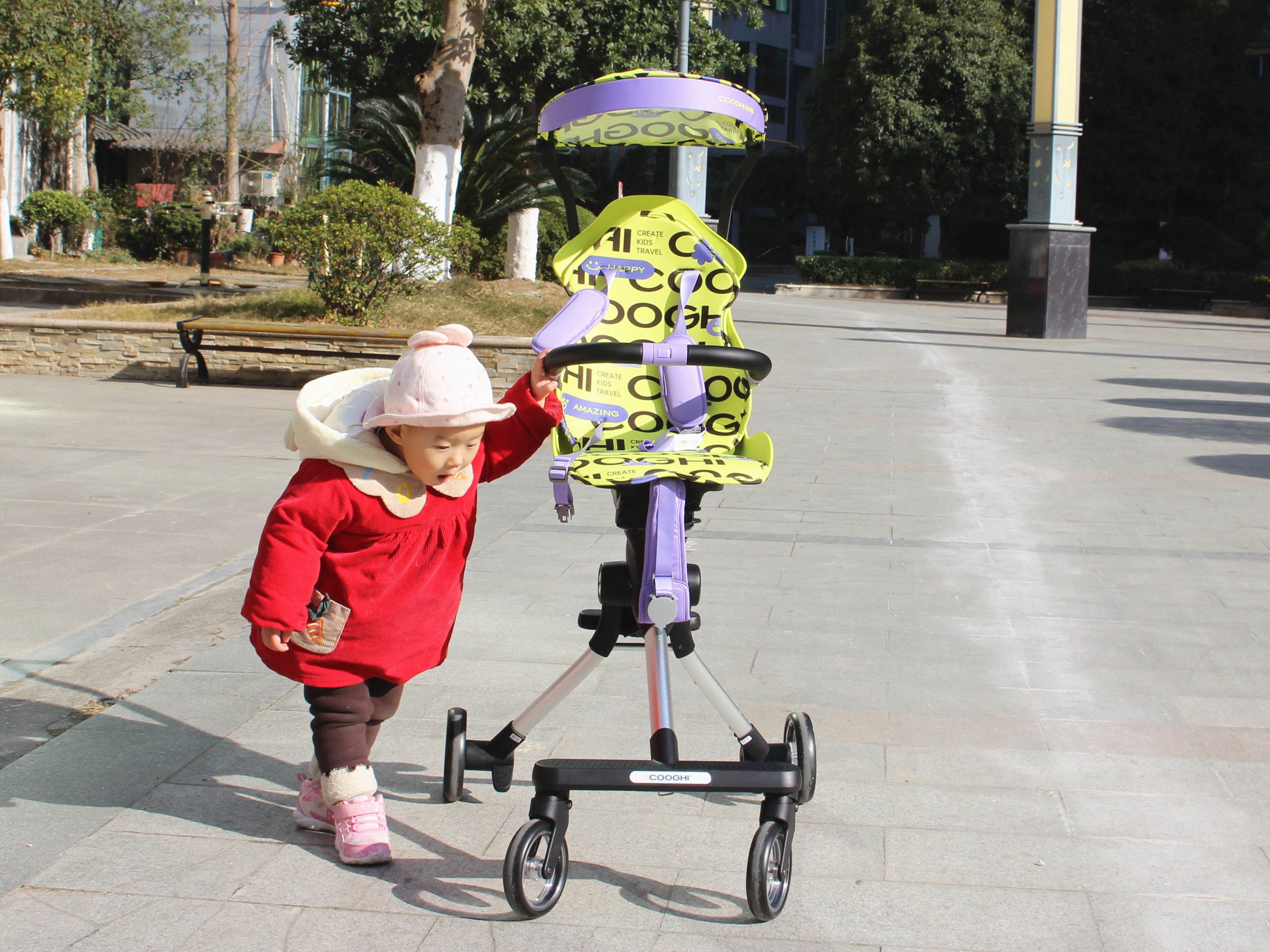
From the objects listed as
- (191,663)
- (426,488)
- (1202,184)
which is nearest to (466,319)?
(191,663)

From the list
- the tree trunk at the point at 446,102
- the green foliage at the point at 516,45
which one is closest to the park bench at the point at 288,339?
the tree trunk at the point at 446,102

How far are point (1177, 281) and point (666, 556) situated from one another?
34.7 meters

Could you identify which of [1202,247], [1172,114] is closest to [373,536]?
[1202,247]

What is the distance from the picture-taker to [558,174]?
369cm

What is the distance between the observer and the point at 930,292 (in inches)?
1481

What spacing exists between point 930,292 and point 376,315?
27.6 meters

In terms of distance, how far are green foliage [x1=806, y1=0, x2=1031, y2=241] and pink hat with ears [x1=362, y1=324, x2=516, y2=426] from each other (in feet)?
118

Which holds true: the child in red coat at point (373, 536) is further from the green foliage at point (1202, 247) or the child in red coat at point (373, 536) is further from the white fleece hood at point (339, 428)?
the green foliage at point (1202, 247)

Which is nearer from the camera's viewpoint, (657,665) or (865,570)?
(657,665)

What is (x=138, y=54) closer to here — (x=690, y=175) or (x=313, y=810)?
(x=690, y=175)

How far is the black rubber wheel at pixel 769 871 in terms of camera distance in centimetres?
266

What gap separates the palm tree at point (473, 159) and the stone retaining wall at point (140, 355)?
5.99 metres

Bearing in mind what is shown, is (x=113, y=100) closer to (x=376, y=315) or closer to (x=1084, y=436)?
(x=376, y=315)

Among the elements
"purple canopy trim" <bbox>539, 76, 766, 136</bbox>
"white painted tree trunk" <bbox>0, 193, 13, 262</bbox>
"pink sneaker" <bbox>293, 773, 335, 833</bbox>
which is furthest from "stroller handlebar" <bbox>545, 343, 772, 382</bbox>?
"white painted tree trunk" <bbox>0, 193, 13, 262</bbox>
